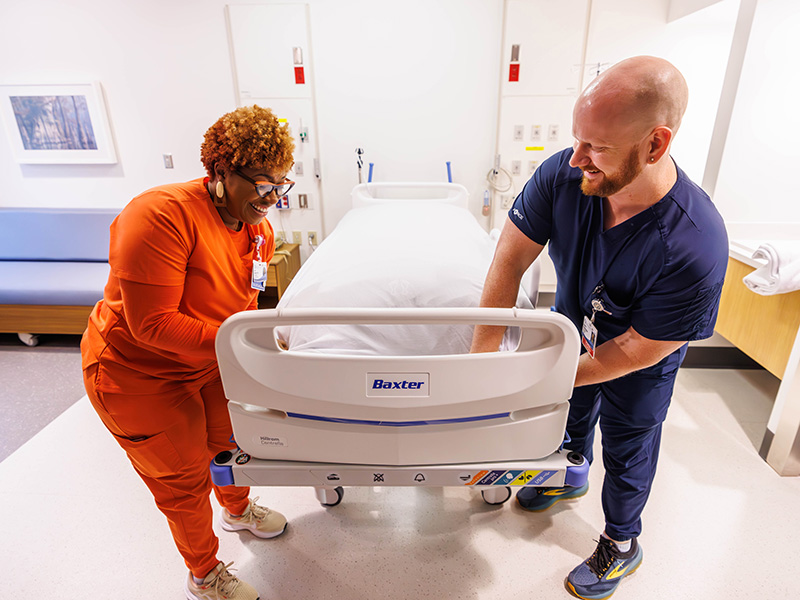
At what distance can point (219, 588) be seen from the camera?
162 cm

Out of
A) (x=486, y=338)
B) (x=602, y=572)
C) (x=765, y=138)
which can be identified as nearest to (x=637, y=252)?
(x=486, y=338)

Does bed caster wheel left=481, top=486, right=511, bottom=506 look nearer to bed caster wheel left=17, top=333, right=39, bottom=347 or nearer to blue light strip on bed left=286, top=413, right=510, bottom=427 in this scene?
blue light strip on bed left=286, top=413, right=510, bottom=427

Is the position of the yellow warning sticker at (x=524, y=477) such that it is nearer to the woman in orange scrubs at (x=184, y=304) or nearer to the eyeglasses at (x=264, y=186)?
the woman in orange scrubs at (x=184, y=304)

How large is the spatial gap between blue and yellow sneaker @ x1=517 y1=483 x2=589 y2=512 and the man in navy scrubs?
33cm

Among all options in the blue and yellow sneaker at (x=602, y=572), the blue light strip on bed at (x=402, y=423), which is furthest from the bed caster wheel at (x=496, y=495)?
the blue light strip on bed at (x=402, y=423)

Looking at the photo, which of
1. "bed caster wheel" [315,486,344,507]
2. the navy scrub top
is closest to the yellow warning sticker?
the navy scrub top

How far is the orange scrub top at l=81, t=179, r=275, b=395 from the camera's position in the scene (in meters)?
1.14

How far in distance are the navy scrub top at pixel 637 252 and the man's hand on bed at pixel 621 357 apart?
0.13 ft

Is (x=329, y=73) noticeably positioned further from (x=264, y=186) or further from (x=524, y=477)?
(x=524, y=477)

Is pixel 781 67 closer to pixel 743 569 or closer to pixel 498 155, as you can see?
pixel 498 155

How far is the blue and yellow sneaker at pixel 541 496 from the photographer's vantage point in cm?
205

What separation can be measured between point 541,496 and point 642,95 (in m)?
1.65

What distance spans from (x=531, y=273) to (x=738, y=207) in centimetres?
173

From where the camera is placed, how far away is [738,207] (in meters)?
2.85
